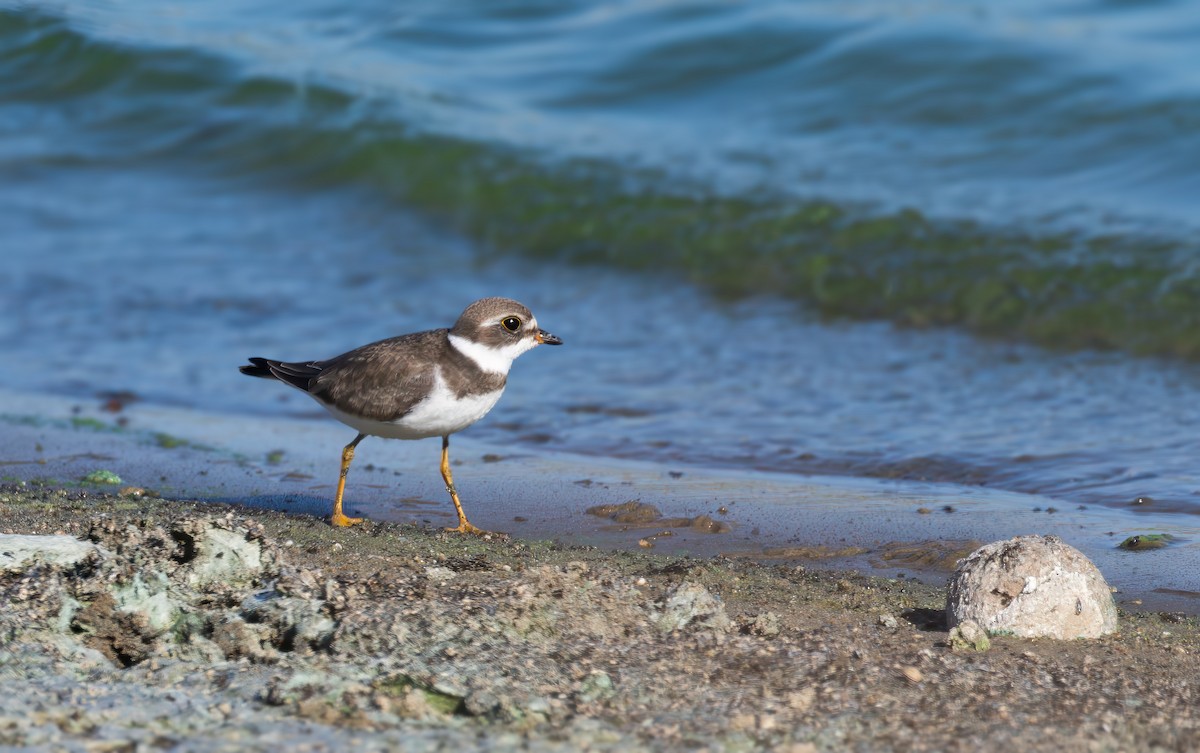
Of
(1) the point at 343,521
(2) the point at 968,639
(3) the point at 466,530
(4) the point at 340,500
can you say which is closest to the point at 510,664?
(2) the point at 968,639

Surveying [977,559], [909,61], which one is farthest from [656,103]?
[977,559]

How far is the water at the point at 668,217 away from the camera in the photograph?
756 centimetres

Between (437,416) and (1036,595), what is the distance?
8.10 feet

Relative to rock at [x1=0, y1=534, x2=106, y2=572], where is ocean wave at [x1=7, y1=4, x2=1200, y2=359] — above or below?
above

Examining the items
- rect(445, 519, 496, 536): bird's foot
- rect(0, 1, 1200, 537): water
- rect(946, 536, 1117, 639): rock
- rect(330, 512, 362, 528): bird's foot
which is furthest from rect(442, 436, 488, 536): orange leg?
rect(946, 536, 1117, 639): rock

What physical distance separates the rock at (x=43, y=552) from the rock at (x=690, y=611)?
5.42ft

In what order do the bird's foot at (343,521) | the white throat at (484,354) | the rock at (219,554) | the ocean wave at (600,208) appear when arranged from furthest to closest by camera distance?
the ocean wave at (600,208) < the white throat at (484,354) < the bird's foot at (343,521) < the rock at (219,554)

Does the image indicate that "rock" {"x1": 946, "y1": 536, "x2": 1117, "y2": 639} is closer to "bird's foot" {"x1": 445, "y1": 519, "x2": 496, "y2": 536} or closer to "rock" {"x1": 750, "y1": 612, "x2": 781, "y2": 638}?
"rock" {"x1": 750, "y1": 612, "x2": 781, "y2": 638}

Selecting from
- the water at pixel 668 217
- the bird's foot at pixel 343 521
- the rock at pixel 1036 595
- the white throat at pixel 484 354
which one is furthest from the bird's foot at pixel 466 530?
the rock at pixel 1036 595

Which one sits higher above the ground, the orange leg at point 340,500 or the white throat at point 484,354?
the white throat at point 484,354

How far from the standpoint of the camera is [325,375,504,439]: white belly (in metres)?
5.51

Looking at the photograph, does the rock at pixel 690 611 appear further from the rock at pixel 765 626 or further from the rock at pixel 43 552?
the rock at pixel 43 552

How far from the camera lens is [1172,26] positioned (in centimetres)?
1372

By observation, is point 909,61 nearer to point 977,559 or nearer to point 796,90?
point 796,90
